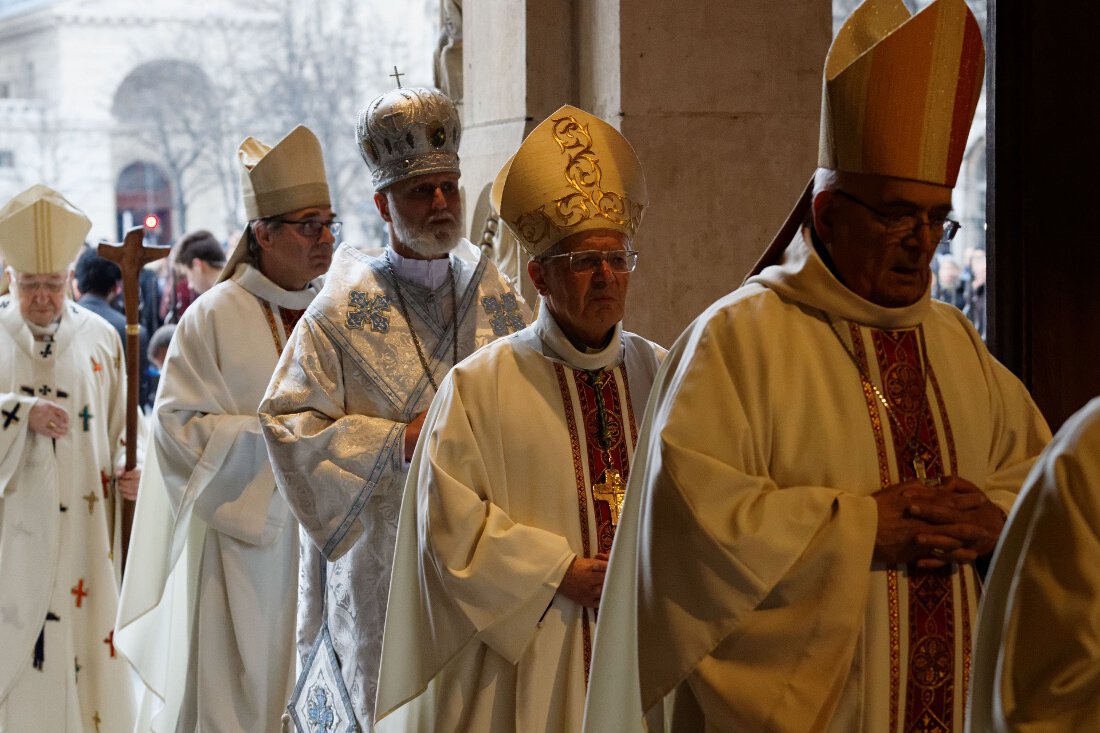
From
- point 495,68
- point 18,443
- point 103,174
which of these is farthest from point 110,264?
point 103,174

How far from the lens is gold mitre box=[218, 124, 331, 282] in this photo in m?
5.48

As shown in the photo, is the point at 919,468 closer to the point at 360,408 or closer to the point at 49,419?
the point at 360,408

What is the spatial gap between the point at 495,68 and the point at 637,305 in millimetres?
1249

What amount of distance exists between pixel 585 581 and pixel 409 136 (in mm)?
1604

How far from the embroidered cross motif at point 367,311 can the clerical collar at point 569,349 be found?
34.9 inches

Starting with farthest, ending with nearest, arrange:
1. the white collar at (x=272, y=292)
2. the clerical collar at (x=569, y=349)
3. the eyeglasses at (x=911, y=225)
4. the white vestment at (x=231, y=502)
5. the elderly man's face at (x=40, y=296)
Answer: the elderly man's face at (x=40, y=296)
the white collar at (x=272, y=292)
the white vestment at (x=231, y=502)
the clerical collar at (x=569, y=349)
the eyeglasses at (x=911, y=225)

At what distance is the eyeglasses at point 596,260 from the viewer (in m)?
3.60

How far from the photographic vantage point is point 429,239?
14.8ft

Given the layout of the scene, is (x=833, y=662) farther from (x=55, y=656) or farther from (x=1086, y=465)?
(x=55, y=656)

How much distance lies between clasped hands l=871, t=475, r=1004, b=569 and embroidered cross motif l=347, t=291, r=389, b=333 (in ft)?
6.82

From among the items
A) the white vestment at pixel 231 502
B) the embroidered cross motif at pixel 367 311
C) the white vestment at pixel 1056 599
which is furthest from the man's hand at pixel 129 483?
the white vestment at pixel 1056 599

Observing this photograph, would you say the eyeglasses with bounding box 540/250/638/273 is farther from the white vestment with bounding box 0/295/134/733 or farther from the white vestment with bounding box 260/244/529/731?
the white vestment with bounding box 0/295/134/733

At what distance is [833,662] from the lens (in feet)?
8.95

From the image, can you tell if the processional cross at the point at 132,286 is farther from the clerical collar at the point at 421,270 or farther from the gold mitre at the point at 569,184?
the gold mitre at the point at 569,184
